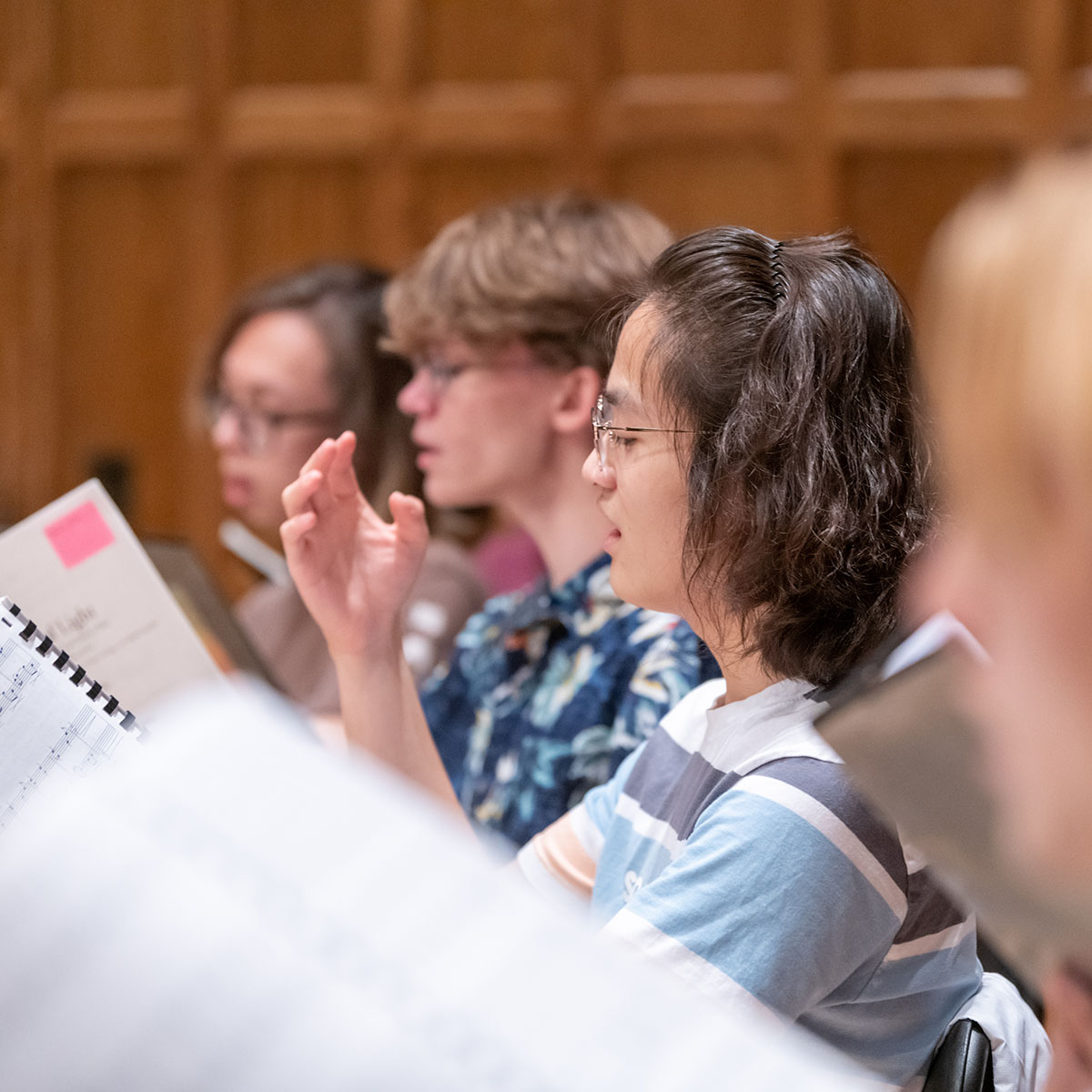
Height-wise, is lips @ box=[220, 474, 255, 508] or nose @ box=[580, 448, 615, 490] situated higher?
nose @ box=[580, 448, 615, 490]

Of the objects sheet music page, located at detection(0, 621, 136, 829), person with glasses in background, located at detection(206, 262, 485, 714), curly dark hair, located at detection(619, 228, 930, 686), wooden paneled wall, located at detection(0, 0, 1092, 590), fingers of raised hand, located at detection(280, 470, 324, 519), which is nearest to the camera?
sheet music page, located at detection(0, 621, 136, 829)

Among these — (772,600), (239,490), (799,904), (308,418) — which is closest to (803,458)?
(772,600)

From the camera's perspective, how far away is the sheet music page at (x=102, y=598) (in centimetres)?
92

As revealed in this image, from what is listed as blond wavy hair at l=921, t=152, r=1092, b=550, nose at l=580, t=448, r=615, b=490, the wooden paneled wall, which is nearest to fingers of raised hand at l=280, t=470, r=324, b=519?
nose at l=580, t=448, r=615, b=490

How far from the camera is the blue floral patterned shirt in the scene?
3.91 ft

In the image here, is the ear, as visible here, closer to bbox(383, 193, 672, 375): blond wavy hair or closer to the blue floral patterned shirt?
bbox(383, 193, 672, 375): blond wavy hair

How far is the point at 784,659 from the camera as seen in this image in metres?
0.81

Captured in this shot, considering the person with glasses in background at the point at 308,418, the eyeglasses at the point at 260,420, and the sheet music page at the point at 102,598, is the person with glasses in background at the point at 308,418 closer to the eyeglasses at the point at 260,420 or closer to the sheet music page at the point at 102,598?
the eyeglasses at the point at 260,420

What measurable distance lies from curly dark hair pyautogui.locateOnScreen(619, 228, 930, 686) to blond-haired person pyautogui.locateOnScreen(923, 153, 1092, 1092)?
39cm

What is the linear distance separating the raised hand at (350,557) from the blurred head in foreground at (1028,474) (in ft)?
2.32

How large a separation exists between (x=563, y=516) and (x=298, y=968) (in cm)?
110

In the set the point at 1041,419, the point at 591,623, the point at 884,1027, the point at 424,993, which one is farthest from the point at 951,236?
the point at 591,623

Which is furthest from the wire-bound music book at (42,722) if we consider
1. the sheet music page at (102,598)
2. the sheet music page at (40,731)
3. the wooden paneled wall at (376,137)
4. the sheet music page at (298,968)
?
the wooden paneled wall at (376,137)

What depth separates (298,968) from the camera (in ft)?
1.19
